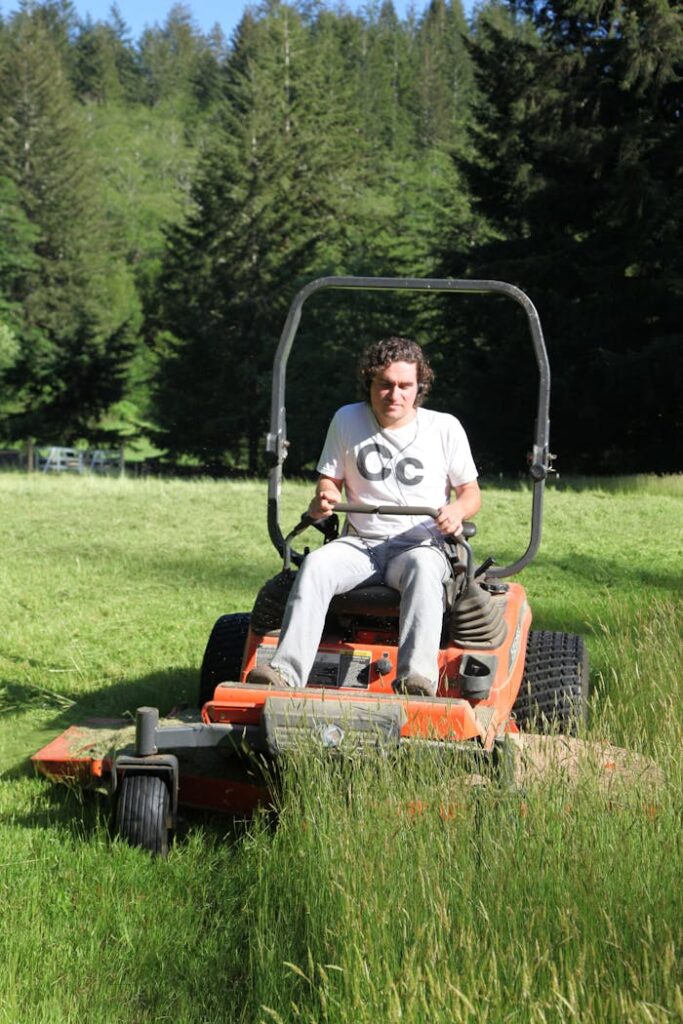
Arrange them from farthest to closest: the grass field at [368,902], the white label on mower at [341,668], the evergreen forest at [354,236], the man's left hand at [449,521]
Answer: the evergreen forest at [354,236]
the man's left hand at [449,521]
the white label on mower at [341,668]
the grass field at [368,902]

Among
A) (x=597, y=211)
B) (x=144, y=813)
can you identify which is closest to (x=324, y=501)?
(x=144, y=813)

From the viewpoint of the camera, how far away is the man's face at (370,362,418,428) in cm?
470

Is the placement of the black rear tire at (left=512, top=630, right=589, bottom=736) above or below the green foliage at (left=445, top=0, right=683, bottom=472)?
below

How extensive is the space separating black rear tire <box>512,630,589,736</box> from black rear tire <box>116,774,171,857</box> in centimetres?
140

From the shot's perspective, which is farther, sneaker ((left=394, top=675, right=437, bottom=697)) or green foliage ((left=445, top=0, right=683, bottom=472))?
green foliage ((left=445, top=0, right=683, bottom=472))

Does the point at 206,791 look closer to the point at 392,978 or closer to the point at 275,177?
the point at 392,978

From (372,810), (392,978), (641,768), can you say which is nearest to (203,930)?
(372,810)

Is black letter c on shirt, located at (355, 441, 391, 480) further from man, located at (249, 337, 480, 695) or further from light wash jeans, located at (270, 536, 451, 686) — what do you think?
light wash jeans, located at (270, 536, 451, 686)

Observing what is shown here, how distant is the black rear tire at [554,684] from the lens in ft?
15.5

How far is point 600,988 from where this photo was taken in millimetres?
2529

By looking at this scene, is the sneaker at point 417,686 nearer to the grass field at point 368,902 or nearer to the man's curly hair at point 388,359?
the grass field at point 368,902

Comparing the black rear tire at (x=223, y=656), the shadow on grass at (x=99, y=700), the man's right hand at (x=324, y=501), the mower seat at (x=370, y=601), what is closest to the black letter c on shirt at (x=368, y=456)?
the man's right hand at (x=324, y=501)

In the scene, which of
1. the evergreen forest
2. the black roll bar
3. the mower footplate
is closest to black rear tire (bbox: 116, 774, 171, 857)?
the mower footplate

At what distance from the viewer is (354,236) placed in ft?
149
